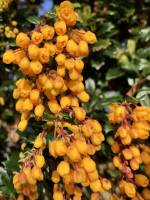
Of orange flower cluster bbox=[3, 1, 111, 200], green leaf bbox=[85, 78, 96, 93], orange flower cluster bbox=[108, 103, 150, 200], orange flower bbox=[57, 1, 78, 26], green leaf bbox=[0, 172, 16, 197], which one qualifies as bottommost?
green leaf bbox=[0, 172, 16, 197]

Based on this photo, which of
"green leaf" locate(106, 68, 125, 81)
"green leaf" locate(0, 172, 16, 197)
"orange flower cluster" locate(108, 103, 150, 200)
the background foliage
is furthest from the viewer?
"green leaf" locate(106, 68, 125, 81)

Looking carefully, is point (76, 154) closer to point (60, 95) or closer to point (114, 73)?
point (60, 95)

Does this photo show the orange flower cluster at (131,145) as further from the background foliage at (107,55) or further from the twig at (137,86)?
the twig at (137,86)

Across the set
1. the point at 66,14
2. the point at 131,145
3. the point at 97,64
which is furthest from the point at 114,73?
the point at 66,14

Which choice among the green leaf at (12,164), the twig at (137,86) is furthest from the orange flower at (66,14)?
the twig at (137,86)

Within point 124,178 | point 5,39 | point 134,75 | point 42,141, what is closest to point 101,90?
point 134,75

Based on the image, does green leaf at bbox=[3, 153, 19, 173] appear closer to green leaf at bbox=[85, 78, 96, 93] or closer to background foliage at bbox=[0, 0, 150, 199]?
background foliage at bbox=[0, 0, 150, 199]

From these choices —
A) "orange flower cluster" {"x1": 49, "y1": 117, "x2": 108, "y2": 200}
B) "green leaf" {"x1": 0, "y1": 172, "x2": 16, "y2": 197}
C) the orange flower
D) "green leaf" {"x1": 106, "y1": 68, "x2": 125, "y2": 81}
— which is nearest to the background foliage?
"green leaf" {"x1": 106, "y1": 68, "x2": 125, "y2": 81}

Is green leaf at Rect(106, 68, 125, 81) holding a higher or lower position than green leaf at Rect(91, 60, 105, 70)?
lower
